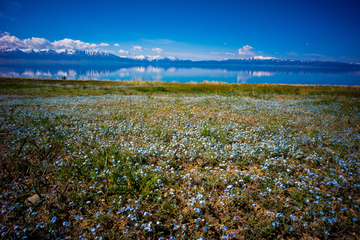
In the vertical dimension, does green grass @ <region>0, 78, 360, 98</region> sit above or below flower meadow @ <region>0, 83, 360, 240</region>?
above

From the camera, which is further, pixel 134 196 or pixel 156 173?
pixel 156 173

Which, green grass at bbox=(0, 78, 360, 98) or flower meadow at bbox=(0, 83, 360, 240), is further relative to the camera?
green grass at bbox=(0, 78, 360, 98)

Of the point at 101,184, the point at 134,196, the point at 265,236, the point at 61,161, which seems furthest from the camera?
the point at 61,161

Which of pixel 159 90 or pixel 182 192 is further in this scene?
pixel 159 90

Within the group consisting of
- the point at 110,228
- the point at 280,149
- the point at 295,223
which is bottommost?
the point at 110,228

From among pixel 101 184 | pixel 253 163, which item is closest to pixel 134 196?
pixel 101 184

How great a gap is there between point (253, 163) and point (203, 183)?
2160 mm

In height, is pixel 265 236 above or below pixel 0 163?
below

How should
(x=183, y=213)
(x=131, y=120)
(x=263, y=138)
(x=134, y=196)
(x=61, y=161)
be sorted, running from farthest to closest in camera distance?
1. (x=131, y=120)
2. (x=263, y=138)
3. (x=61, y=161)
4. (x=134, y=196)
5. (x=183, y=213)

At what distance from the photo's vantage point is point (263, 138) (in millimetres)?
7289

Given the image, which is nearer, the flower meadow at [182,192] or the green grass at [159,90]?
the flower meadow at [182,192]

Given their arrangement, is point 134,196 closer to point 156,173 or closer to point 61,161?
point 156,173

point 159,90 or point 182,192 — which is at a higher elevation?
point 159,90

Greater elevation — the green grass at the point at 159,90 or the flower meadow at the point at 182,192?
the green grass at the point at 159,90
